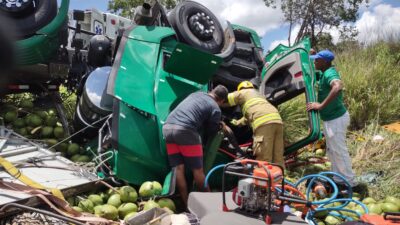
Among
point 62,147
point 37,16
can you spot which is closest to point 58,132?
point 62,147

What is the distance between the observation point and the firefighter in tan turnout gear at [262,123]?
5418 millimetres

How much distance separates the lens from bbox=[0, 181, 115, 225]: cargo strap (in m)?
3.49

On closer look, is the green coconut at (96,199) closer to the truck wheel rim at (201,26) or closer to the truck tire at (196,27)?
the truck tire at (196,27)

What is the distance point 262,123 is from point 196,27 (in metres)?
1.71

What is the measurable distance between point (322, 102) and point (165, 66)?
7.17ft

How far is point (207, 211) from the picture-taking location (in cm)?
319

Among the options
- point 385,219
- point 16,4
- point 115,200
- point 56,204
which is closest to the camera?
point 385,219

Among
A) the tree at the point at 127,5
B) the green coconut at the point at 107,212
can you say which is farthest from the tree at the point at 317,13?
the green coconut at the point at 107,212

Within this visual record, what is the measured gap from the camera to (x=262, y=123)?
5.42 meters

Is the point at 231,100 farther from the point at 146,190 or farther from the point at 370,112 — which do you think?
the point at 370,112

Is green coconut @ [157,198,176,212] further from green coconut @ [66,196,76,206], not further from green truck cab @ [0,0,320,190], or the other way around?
green coconut @ [66,196,76,206]

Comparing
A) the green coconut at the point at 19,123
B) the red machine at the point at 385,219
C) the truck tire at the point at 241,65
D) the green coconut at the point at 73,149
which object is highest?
the truck tire at the point at 241,65

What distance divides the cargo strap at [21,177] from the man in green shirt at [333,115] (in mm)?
3296

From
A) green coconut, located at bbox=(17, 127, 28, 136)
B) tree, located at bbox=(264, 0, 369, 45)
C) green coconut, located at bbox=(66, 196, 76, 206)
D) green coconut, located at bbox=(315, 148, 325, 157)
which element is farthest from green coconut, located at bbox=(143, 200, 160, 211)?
tree, located at bbox=(264, 0, 369, 45)
